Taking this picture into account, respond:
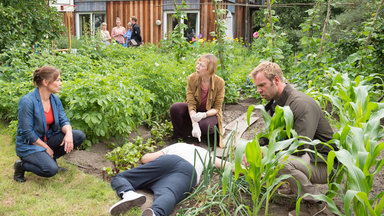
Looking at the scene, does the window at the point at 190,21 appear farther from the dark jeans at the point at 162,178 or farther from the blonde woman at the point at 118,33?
the dark jeans at the point at 162,178

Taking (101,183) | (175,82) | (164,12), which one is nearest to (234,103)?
(175,82)

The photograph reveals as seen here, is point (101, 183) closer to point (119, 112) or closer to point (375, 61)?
point (119, 112)

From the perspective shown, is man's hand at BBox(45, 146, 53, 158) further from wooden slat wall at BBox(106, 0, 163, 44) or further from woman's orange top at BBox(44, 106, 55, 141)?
wooden slat wall at BBox(106, 0, 163, 44)

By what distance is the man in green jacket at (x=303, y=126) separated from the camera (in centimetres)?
258

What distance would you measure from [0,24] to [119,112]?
3.77 m

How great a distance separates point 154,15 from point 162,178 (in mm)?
11444

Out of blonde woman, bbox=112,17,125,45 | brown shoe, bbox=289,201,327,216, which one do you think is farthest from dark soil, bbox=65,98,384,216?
blonde woman, bbox=112,17,125,45

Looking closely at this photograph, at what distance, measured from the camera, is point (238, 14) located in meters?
15.1

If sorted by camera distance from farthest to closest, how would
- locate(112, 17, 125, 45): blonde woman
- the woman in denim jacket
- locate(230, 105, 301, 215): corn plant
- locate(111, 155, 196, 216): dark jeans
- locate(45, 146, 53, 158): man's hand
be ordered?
locate(112, 17, 125, 45): blonde woman < locate(45, 146, 53, 158): man's hand < the woman in denim jacket < locate(111, 155, 196, 216): dark jeans < locate(230, 105, 301, 215): corn plant

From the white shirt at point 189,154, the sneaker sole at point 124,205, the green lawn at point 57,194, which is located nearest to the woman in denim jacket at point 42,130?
the green lawn at point 57,194

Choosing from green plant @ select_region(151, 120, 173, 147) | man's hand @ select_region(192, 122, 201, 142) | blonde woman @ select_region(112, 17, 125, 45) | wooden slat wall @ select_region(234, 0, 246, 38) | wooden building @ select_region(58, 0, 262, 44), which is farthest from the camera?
wooden slat wall @ select_region(234, 0, 246, 38)

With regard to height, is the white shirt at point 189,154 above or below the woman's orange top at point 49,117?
below

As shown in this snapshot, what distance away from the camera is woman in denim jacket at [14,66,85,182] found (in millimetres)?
3066

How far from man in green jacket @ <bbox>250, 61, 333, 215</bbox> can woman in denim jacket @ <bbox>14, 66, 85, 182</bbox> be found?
6.22ft
